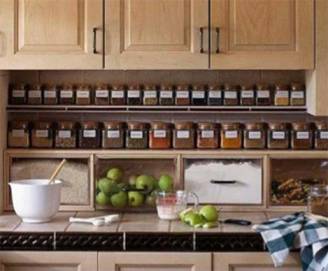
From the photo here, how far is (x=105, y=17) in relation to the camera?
3.19m

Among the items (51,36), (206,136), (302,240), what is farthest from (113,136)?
(302,240)

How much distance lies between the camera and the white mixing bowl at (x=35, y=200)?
305 cm

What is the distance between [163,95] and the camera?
338 centimetres

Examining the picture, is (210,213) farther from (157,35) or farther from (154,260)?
(157,35)

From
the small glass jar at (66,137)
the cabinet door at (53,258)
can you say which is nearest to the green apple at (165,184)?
the small glass jar at (66,137)

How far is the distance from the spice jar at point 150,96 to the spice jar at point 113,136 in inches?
7.0

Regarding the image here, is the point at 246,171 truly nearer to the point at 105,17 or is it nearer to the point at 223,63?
the point at 223,63

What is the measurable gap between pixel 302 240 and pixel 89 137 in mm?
1139

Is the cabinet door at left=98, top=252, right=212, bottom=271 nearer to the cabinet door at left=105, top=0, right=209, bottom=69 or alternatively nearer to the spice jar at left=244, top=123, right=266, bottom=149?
the spice jar at left=244, top=123, right=266, bottom=149

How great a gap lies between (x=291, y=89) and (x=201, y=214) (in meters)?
0.77

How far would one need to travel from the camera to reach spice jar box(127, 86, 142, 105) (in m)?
3.39

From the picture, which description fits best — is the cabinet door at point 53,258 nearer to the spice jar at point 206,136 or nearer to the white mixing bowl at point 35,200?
the white mixing bowl at point 35,200

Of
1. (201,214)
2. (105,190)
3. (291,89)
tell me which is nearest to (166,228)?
(201,214)

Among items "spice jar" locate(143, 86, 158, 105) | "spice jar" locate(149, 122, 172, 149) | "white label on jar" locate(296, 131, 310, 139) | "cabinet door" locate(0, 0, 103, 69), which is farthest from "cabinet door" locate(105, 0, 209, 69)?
"white label on jar" locate(296, 131, 310, 139)
